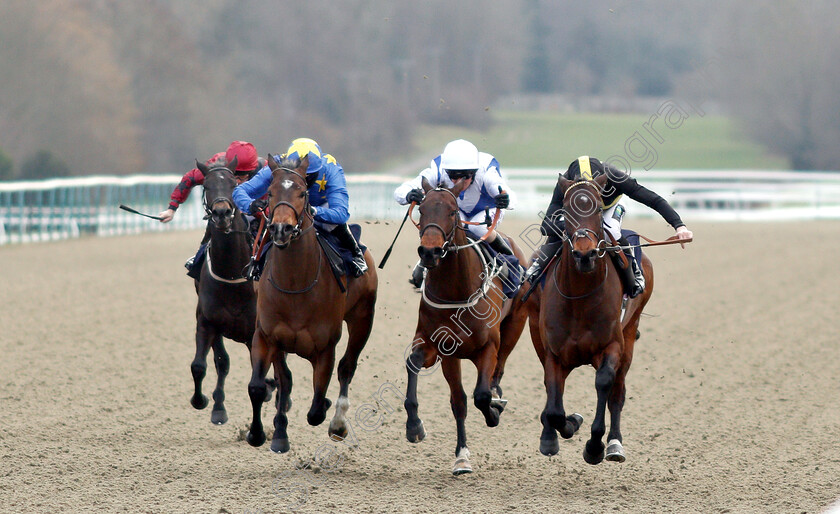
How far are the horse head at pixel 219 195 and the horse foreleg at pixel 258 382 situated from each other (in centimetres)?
79

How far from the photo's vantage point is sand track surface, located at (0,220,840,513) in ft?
17.9

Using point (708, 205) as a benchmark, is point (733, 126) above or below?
above

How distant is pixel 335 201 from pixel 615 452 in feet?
6.84

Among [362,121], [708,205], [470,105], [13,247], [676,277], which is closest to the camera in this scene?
[676,277]

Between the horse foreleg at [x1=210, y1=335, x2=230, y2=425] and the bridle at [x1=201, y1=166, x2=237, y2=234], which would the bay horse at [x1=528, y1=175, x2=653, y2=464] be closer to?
the bridle at [x1=201, y1=166, x2=237, y2=234]

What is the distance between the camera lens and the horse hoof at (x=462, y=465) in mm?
5883

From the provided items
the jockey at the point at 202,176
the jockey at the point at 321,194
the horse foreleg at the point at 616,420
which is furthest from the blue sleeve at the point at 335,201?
the horse foreleg at the point at 616,420

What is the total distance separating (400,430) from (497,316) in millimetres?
1322

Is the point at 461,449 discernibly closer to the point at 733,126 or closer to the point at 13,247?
the point at 13,247

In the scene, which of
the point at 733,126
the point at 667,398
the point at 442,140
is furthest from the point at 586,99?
the point at 667,398

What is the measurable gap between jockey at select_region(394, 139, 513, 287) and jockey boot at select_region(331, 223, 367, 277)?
12.3 inches

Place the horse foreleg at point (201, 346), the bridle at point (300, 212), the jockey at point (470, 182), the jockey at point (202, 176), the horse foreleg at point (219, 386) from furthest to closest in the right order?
the jockey at point (202, 176) < the horse foreleg at point (219, 386) < the horse foreleg at point (201, 346) < the jockey at point (470, 182) < the bridle at point (300, 212)

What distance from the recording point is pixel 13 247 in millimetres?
18312

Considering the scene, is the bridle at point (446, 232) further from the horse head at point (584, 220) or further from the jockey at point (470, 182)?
the horse head at point (584, 220)
